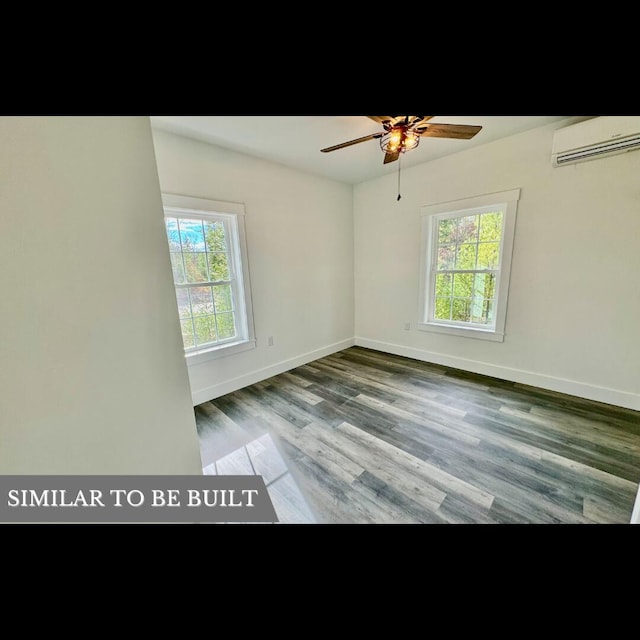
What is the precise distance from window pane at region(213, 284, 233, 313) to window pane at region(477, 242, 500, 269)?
2853 mm

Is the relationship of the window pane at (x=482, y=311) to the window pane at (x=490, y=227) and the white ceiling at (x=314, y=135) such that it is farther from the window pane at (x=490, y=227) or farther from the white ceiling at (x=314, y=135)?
the white ceiling at (x=314, y=135)

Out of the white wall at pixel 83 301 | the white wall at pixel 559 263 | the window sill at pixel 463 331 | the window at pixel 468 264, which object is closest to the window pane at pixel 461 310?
the window at pixel 468 264

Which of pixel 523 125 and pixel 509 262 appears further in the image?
pixel 509 262

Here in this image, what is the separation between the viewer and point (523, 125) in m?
2.31

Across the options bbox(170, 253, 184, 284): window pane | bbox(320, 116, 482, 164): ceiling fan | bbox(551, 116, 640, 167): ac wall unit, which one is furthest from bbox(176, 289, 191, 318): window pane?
bbox(551, 116, 640, 167): ac wall unit

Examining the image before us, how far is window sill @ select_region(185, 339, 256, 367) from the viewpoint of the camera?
99.3 inches

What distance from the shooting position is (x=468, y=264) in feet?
9.93

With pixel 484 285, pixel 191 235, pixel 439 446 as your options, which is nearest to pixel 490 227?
pixel 484 285

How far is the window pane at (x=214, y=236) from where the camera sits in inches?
101

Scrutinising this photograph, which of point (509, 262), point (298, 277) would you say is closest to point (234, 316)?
point (298, 277)

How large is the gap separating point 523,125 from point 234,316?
11.0 feet

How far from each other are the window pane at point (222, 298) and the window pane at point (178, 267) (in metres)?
0.34

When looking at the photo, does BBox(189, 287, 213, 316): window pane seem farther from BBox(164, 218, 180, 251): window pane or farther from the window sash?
BBox(164, 218, 180, 251): window pane
